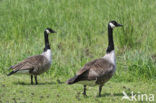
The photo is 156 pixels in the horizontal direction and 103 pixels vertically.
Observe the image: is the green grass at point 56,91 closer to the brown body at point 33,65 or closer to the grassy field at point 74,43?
the grassy field at point 74,43

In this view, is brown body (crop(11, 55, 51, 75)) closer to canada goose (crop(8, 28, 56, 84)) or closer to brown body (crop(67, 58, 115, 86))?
canada goose (crop(8, 28, 56, 84))

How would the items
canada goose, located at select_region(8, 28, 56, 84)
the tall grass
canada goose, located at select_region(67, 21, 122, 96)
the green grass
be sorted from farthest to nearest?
1. the tall grass
2. canada goose, located at select_region(8, 28, 56, 84)
3. the green grass
4. canada goose, located at select_region(67, 21, 122, 96)

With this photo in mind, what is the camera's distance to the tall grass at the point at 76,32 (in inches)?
494

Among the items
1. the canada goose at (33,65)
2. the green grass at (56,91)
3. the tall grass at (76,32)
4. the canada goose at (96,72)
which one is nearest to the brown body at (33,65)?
the canada goose at (33,65)

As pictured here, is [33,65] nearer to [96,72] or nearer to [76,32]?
[96,72]

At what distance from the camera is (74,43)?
49.6ft

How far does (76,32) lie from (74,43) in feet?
1.78

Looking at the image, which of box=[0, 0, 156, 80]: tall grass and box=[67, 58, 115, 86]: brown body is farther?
box=[0, 0, 156, 80]: tall grass

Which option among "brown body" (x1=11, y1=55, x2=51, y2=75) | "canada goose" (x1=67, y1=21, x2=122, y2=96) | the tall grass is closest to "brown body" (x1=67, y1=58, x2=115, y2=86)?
"canada goose" (x1=67, y1=21, x2=122, y2=96)

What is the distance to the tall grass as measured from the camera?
1255cm

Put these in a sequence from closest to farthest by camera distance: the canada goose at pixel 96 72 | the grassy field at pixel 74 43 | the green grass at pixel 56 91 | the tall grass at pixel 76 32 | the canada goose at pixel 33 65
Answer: the canada goose at pixel 96 72
the green grass at pixel 56 91
the grassy field at pixel 74 43
the canada goose at pixel 33 65
the tall grass at pixel 76 32

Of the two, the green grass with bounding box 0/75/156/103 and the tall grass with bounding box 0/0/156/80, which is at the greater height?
A: the tall grass with bounding box 0/0/156/80

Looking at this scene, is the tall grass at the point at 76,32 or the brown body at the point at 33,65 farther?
the tall grass at the point at 76,32

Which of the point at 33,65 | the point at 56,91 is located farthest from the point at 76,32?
the point at 56,91
